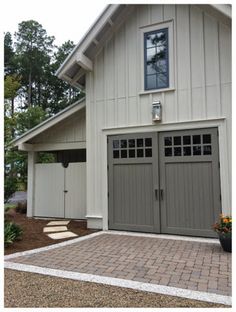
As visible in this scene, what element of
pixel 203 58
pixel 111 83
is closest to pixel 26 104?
pixel 111 83

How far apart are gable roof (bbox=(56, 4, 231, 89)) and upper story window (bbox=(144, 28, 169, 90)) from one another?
907 millimetres

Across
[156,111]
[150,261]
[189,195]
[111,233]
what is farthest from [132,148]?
[150,261]

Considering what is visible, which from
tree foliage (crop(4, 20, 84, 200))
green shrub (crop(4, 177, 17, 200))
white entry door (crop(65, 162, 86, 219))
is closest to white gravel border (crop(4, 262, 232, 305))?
green shrub (crop(4, 177, 17, 200))

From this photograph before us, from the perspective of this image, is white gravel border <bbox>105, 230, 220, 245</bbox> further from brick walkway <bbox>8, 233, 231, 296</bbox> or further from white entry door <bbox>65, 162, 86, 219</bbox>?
white entry door <bbox>65, 162, 86, 219</bbox>

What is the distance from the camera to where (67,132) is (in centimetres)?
937

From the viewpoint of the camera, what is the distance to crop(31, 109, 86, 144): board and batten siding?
9.13 meters

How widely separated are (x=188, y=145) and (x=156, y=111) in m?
1.16

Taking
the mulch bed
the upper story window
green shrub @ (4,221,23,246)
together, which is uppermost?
the upper story window

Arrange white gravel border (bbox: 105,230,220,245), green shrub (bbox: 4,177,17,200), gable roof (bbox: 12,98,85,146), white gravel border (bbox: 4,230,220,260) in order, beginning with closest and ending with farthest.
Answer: white gravel border (bbox: 4,230,220,260), white gravel border (bbox: 105,230,220,245), green shrub (bbox: 4,177,17,200), gable roof (bbox: 12,98,85,146)

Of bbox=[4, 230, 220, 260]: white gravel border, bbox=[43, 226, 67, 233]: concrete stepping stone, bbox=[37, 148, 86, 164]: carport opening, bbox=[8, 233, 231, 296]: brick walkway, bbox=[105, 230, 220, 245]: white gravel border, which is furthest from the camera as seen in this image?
bbox=[37, 148, 86, 164]: carport opening

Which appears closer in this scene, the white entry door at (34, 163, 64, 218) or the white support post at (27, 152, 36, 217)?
the white entry door at (34, 163, 64, 218)

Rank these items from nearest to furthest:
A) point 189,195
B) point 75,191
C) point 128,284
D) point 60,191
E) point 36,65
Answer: point 128,284, point 189,195, point 75,191, point 60,191, point 36,65

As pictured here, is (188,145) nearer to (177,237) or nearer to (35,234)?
(177,237)

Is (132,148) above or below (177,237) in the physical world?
above
